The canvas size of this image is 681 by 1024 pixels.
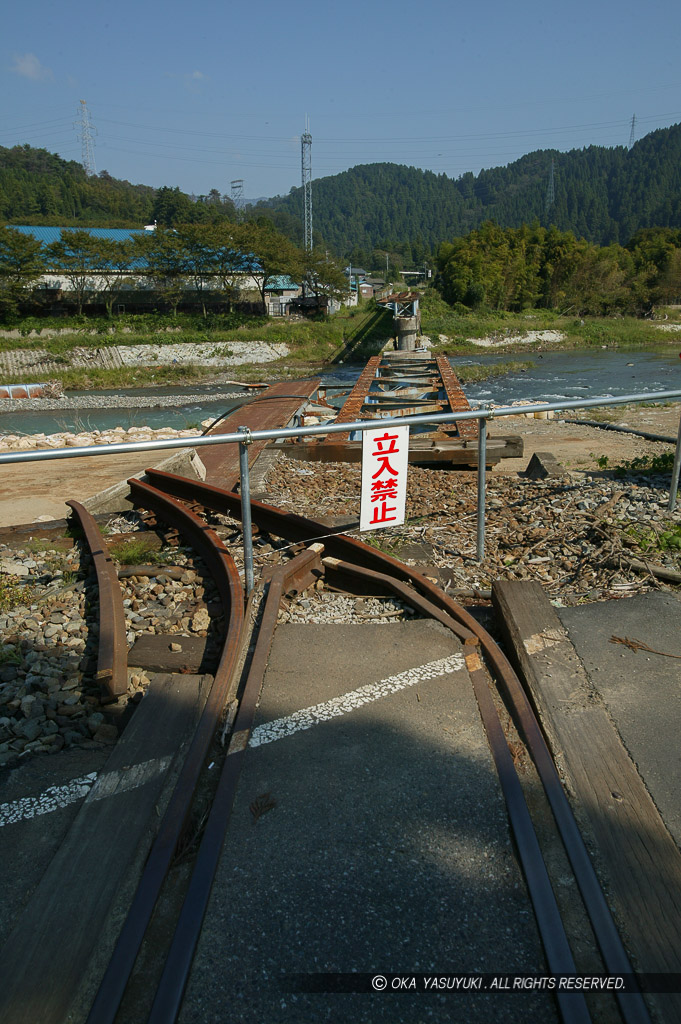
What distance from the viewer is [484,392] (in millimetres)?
28562

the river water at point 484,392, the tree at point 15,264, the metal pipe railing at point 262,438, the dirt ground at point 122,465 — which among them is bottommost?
the river water at point 484,392

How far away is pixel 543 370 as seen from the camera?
37188mm

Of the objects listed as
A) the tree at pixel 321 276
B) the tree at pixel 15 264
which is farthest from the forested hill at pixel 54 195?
the tree at pixel 15 264

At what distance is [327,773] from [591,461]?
8.70 metres

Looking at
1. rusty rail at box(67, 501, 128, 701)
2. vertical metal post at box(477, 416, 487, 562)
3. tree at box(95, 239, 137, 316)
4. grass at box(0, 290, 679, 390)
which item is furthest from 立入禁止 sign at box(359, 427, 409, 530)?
tree at box(95, 239, 137, 316)

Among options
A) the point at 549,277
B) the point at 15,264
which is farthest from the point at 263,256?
the point at 549,277

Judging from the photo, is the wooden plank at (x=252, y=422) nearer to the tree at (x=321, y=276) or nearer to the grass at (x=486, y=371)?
the grass at (x=486, y=371)

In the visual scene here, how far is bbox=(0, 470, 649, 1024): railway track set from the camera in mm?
1912

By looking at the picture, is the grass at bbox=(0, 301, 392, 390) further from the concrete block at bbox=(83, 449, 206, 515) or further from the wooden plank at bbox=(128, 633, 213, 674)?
the wooden plank at bbox=(128, 633, 213, 674)

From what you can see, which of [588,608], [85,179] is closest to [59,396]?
[588,608]

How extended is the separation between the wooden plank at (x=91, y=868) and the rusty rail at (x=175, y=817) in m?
0.10

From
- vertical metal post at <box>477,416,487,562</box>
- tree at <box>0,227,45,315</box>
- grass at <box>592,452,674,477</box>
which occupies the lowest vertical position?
grass at <box>592,452,674,477</box>

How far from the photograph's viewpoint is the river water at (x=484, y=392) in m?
24.4

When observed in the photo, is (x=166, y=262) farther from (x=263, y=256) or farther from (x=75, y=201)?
(x=75, y=201)
